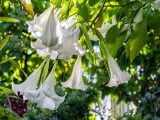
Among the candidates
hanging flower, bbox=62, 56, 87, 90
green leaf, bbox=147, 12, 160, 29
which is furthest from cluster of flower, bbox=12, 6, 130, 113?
green leaf, bbox=147, 12, 160, 29

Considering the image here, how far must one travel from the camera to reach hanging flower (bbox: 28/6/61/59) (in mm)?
588

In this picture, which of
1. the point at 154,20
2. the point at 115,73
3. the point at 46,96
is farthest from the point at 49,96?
the point at 154,20

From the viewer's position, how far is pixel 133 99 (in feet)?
8.76

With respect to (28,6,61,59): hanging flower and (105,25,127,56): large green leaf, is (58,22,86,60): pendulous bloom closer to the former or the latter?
(28,6,61,59): hanging flower

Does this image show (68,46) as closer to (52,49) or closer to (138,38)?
(52,49)

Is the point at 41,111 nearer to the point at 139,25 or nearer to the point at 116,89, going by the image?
the point at 116,89

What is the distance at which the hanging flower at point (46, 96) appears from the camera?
672mm

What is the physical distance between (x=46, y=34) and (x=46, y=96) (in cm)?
14

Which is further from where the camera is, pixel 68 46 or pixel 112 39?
pixel 112 39

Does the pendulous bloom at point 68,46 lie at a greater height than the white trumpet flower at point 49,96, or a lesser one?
greater

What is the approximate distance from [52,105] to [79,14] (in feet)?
0.50

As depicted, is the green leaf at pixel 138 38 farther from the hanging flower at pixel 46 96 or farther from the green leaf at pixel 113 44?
the hanging flower at pixel 46 96

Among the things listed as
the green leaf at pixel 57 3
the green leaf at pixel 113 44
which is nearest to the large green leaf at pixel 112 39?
the green leaf at pixel 113 44

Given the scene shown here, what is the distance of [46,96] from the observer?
0.69m
